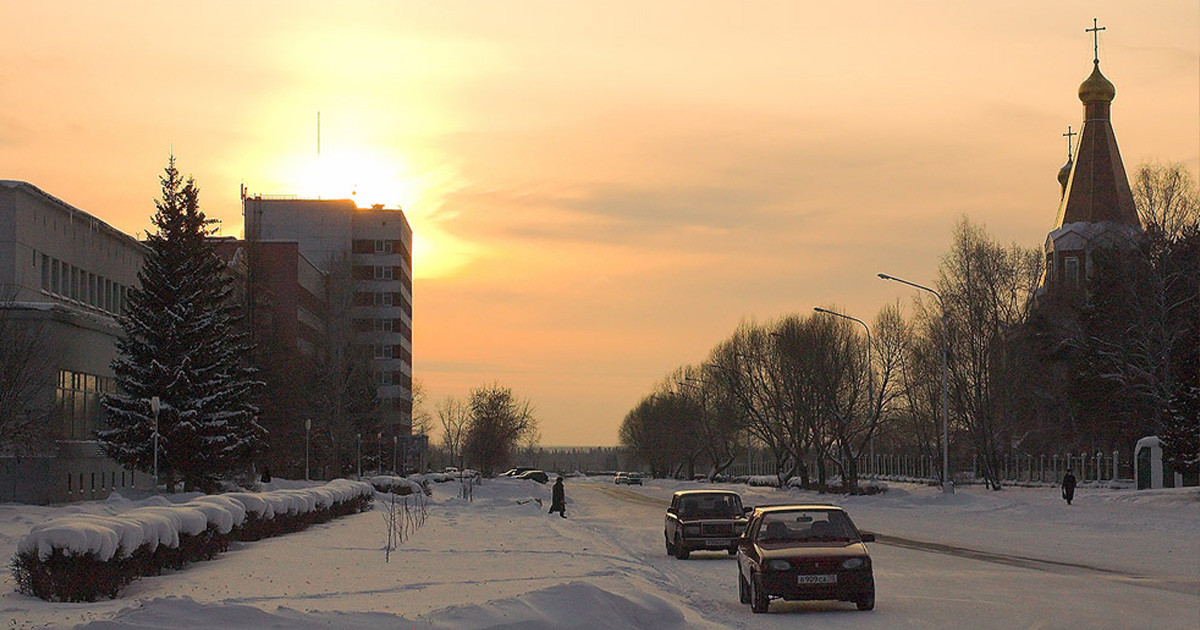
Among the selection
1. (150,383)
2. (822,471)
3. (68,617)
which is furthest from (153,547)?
(822,471)

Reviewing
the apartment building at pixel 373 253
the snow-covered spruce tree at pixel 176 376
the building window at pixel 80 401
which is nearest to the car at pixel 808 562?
the snow-covered spruce tree at pixel 176 376

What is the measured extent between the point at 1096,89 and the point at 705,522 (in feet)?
290

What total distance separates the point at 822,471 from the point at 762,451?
311 ft

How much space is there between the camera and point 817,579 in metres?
17.7

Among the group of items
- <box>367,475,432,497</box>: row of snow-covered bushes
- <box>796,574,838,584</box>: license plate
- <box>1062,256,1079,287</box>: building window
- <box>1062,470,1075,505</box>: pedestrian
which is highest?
<box>1062,256,1079,287</box>: building window

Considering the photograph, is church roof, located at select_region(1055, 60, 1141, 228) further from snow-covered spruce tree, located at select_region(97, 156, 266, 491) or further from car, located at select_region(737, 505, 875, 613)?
car, located at select_region(737, 505, 875, 613)

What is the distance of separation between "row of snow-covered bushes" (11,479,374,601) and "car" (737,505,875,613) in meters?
9.12

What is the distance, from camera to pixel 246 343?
2552 inches

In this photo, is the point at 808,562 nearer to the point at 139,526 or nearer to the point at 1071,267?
the point at 139,526

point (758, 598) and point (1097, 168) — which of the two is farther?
point (1097, 168)

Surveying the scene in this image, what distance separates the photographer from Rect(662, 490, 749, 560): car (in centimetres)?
2880

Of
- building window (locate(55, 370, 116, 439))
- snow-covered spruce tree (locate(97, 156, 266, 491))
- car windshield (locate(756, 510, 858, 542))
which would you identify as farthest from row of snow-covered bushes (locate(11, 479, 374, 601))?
building window (locate(55, 370, 116, 439))

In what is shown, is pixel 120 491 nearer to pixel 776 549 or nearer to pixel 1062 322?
pixel 776 549

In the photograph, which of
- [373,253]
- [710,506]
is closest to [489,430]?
[373,253]
